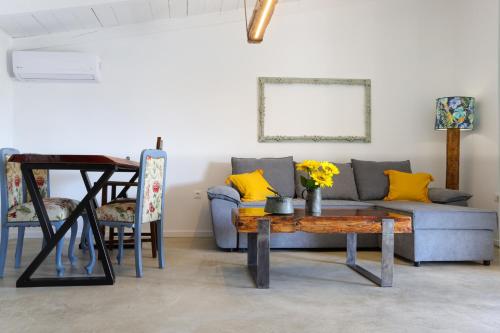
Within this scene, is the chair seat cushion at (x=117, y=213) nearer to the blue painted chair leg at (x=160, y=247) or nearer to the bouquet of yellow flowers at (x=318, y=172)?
the blue painted chair leg at (x=160, y=247)

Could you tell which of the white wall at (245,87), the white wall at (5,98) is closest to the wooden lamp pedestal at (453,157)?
the white wall at (245,87)

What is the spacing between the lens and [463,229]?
3.71 metres

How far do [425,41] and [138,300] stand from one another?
4721 millimetres

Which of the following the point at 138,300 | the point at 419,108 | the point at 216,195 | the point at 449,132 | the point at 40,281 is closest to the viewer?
the point at 138,300

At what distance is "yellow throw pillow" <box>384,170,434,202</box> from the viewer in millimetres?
4762

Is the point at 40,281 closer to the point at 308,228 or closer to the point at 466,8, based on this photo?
the point at 308,228

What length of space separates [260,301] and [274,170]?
2454mm

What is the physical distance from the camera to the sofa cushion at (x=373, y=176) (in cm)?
495

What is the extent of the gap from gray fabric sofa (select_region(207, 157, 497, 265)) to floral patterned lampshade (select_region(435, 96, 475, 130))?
0.67 m

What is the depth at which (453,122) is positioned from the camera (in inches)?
195

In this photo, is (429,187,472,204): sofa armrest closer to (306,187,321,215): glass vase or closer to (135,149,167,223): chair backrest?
(306,187,321,215): glass vase

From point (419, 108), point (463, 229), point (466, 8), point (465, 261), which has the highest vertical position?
point (466, 8)

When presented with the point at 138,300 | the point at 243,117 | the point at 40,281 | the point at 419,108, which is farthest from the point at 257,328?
the point at 419,108

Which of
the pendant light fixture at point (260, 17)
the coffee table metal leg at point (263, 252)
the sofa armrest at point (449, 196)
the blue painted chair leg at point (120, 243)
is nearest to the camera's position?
the coffee table metal leg at point (263, 252)
